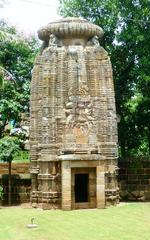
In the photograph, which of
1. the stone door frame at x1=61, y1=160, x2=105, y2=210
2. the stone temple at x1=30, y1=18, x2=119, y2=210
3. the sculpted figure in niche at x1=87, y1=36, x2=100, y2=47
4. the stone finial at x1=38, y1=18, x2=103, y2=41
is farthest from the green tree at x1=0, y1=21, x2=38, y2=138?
the stone door frame at x1=61, y1=160, x2=105, y2=210

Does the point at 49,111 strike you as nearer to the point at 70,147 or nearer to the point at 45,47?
the point at 70,147

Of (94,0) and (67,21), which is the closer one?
(67,21)

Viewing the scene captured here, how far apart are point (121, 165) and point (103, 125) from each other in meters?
4.39

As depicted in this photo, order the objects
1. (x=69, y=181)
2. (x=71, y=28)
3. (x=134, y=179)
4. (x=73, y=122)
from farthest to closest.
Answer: (x=134, y=179), (x=71, y=28), (x=73, y=122), (x=69, y=181)

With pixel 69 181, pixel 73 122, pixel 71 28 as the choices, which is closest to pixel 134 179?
pixel 69 181

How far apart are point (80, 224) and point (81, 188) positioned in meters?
7.18

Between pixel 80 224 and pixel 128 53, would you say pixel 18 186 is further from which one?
pixel 128 53

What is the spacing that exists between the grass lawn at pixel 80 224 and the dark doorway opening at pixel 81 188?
231cm

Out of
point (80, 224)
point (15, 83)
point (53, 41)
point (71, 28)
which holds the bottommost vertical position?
point (80, 224)

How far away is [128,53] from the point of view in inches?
1115

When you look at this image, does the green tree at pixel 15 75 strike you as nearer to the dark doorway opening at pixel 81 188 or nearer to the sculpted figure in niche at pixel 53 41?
the sculpted figure in niche at pixel 53 41

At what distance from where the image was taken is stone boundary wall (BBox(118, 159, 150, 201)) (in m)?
25.1

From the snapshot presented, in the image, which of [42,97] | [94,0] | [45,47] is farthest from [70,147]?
[94,0]

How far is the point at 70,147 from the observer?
21.5 m
